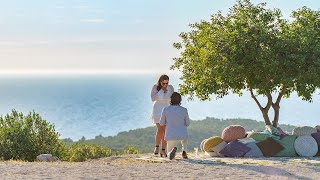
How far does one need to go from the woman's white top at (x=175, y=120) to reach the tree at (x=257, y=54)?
6.21m

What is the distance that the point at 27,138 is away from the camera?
28.1 m

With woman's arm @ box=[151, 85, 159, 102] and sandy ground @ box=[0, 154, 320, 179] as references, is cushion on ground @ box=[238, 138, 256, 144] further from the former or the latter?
sandy ground @ box=[0, 154, 320, 179]

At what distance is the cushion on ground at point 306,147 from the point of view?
2206 cm

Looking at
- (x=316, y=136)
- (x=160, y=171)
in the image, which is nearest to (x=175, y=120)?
(x=160, y=171)

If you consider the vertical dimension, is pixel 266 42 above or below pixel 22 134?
above

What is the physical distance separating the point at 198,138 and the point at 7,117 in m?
101

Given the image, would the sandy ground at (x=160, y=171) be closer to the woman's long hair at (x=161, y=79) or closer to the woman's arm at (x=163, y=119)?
the woman's arm at (x=163, y=119)

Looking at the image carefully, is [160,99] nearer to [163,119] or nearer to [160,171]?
[163,119]

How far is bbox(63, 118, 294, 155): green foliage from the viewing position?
113 m

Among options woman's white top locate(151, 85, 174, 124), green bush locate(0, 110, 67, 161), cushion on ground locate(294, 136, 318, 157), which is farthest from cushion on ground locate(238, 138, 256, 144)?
green bush locate(0, 110, 67, 161)

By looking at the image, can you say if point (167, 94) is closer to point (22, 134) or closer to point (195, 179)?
point (195, 179)

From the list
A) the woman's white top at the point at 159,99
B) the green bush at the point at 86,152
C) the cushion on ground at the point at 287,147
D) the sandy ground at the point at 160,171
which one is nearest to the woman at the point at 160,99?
the woman's white top at the point at 159,99

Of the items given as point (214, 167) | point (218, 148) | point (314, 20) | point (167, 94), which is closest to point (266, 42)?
point (314, 20)

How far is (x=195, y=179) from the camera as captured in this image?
45.7 feet
